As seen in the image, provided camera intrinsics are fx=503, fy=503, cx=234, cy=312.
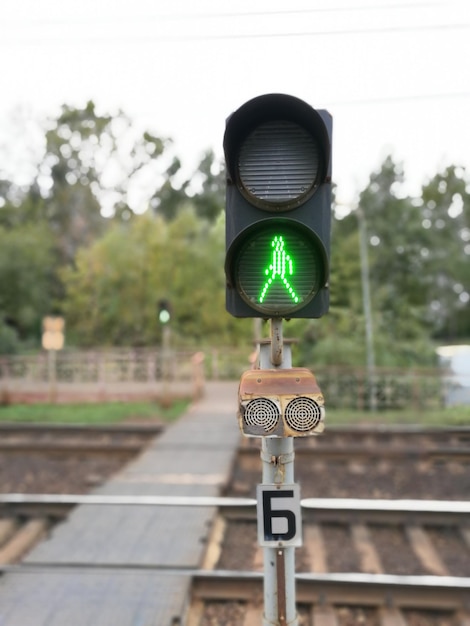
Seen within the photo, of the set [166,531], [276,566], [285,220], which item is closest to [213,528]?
[166,531]

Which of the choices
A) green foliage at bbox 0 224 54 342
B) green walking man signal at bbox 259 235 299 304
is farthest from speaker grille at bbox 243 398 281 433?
green foliage at bbox 0 224 54 342

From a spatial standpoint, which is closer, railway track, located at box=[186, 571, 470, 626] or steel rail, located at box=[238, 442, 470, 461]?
railway track, located at box=[186, 571, 470, 626]

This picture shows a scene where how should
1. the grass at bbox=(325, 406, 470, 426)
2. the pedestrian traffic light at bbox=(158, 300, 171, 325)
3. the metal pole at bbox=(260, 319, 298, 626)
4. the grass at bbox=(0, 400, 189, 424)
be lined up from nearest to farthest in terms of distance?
the metal pole at bbox=(260, 319, 298, 626)
the grass at bbox=(325, 406, 470, 426)
the grass at bbox=(0, 400, 189, 424)
the pedestrian traffic light at bbox=(158, 300, 171, 325)

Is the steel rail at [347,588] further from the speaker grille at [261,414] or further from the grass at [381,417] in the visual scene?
the grass at [381,417]

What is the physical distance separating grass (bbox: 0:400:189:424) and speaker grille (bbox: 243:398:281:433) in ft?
28.6

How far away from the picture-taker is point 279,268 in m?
1.73

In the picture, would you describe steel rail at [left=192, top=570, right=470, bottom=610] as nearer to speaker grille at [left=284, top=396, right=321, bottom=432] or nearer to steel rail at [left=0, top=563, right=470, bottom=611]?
steel rail at [left=0, top=563, right=470, bottom=611]

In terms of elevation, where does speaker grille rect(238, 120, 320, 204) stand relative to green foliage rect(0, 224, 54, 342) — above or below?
below

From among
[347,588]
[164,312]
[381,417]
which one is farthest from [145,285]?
[347,588]

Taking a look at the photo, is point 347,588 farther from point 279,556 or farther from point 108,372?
point 108,372

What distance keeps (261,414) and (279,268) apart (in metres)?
0.50

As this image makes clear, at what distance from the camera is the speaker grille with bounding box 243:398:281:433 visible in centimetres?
171

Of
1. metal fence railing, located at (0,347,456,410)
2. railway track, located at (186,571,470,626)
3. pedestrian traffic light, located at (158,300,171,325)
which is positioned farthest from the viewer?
metal fence railing, located at (0,347,456,410)

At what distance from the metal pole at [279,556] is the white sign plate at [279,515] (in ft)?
0.11
